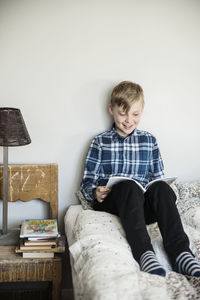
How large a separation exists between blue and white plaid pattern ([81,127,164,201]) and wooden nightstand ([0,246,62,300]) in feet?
1.36

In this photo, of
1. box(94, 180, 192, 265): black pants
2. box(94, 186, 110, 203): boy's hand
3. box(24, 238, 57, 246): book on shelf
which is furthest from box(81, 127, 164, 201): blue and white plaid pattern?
box(24, 238, 57, 246): book on shelf

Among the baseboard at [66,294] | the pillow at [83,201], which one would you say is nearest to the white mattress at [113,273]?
the pillow at [83,201]

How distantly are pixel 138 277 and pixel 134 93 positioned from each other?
3.20 feet

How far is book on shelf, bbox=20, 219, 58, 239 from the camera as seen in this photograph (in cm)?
139

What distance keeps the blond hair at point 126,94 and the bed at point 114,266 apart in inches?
22.3

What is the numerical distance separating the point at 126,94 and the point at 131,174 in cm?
42

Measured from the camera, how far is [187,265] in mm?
1083

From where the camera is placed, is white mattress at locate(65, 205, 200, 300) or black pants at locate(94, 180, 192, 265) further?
black pants at locate(94, 180, 192, 265)

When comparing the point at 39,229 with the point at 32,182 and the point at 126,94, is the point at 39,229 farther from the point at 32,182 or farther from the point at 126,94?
the point at 126,94

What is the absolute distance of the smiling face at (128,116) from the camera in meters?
1.66

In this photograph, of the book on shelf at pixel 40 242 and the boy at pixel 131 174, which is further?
the book on shelf at pixel 40 242

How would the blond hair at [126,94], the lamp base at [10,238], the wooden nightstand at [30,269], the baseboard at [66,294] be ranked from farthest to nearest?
1. the baseboard at [66,294]
2. the blond hair at [126,94]
3. the lamp base at [10,238]
4. the wooden nightstand at [30,269]

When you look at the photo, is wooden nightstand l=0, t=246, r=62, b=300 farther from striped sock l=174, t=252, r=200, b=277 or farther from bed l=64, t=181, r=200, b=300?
striped sock l=174, t=252, r=200, b=277

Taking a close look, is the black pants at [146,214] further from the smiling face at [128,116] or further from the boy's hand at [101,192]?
the smiling face at [128,116]
